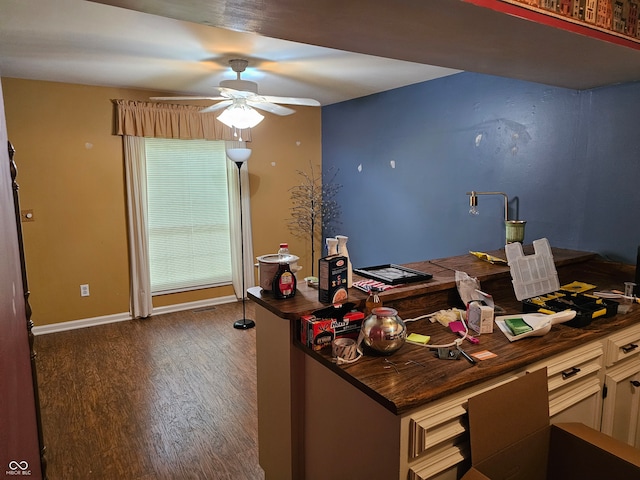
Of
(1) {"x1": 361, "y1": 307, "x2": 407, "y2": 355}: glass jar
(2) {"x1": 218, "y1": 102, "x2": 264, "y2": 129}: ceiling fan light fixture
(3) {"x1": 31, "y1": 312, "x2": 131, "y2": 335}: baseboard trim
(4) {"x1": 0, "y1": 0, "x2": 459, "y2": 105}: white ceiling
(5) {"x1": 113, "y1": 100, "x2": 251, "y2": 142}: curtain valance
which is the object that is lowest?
(3) {"x1": 31, "y1": 312, "x2": 131, "y2": 335}: baseboard trim

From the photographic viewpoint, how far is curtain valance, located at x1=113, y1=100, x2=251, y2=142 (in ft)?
13.5

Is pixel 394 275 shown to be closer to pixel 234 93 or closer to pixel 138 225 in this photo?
pixel 234 93

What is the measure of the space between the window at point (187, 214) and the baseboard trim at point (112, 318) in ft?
0.64

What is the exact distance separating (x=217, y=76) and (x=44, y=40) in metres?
1.32

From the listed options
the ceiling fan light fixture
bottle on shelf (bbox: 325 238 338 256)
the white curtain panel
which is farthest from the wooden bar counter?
the white curtain panel

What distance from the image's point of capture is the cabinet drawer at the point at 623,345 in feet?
5.90

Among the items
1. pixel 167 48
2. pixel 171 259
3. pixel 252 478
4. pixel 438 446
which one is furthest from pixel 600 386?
pixel 171 259

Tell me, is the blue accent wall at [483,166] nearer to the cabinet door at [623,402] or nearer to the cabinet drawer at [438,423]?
the cabinet door at [623,402]

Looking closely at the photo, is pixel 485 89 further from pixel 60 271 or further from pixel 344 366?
pixel 60 271

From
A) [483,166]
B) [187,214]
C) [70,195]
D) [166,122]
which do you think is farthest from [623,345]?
[70,195]

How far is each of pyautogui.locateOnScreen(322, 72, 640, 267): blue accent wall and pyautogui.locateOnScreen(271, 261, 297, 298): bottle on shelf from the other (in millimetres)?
2062

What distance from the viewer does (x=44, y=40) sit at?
8.69 feet

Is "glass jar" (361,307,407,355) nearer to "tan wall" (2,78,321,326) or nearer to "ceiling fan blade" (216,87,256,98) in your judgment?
"ceiling fan blade" (216,87,256,98)

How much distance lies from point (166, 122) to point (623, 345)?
4.21 m
